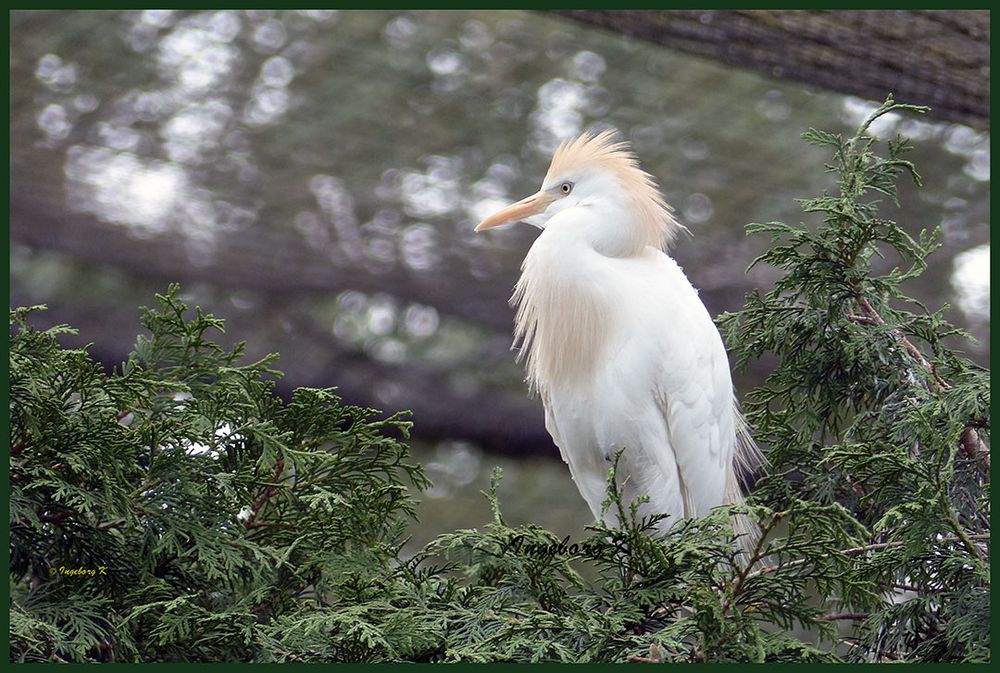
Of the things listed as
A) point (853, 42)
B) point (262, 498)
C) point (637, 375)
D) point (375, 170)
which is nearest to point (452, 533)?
point (262, 498)

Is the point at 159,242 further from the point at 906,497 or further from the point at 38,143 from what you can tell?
the point at 906,497

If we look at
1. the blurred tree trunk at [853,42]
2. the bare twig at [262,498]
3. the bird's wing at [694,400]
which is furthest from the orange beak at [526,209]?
the bare twig at [262,498]

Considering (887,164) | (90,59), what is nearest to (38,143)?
(90,59)

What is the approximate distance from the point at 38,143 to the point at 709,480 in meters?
2.44

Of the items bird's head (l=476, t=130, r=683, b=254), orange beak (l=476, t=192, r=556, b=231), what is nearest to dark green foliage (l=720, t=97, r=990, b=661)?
bird's head (l=476, t=130, r=683, b=254)

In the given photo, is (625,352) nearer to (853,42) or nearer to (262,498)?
(262,498)

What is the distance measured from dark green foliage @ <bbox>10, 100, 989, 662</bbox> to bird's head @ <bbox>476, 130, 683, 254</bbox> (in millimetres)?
348

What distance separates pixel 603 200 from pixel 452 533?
0.79 meters

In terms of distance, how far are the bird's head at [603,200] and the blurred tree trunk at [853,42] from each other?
17.1 inches

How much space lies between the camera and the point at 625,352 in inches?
67.5

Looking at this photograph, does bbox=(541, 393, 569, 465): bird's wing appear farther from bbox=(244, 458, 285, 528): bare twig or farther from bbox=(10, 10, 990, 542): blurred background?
bbox=(10, 10, 990, 542): blurred background

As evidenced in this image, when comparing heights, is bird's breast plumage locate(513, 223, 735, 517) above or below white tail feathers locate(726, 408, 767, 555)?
above

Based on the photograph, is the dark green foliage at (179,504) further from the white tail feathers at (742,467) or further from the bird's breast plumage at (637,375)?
the white tail feathers at (742,467)

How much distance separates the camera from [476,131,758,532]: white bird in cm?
170
